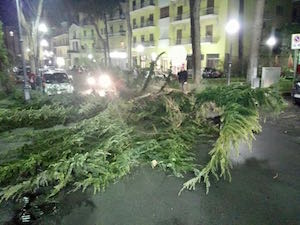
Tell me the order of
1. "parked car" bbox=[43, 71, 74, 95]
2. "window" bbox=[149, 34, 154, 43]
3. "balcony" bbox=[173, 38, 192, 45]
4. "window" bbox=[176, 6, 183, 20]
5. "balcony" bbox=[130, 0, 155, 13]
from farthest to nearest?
"window" bbox=[149, 34, 154, 43]
"balcony" bbox=[130, 0, 155, 13]
"window" bbox=[176, 6, 183, 20]
"balcony" bbox=[173, 38, 192, 45]
"parked car" bbox=[43, 71, 74, 95]

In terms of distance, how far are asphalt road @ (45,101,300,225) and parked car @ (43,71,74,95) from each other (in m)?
13.0

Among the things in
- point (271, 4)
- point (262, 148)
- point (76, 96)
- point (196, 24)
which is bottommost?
point (262, 148)

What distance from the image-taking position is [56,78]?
1872 cm

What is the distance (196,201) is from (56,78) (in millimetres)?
16274

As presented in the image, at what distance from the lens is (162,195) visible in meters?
4.96

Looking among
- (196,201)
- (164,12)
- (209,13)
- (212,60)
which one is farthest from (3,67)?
(164,12)

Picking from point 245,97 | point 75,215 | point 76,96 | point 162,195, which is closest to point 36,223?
point 75,215

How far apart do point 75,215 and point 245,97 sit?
5.13 metres

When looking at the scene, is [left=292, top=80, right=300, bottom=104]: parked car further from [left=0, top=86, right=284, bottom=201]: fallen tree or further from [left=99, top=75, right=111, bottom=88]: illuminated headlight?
[left=99, top=75, right=111, bottom=88]: illuminated headlight

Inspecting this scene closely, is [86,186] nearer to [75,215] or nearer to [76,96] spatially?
[75,215]

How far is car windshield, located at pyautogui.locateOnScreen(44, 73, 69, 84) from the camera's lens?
1828 cm

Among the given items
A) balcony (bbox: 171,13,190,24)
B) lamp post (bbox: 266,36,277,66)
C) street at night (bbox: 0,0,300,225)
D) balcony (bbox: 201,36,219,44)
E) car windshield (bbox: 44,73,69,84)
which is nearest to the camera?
street at night (bbox: 0,0,300,225)

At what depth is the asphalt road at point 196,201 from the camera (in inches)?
166

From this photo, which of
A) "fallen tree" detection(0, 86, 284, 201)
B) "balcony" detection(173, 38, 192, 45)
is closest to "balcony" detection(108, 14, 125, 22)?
"balcony" detection(173, 38, 192, 45)
